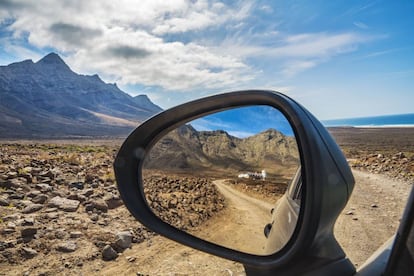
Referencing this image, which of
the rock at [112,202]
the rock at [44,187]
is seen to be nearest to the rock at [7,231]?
the rock at [112,202]

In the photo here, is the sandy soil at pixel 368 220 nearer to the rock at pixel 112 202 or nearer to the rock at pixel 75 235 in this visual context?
the rock at pixel 75 235

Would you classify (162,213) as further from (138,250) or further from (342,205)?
(138,250)

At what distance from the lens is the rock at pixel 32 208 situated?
6.09 metres

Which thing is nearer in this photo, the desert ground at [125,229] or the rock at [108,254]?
the desert ground at [125,229]

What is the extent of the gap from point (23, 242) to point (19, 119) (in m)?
149

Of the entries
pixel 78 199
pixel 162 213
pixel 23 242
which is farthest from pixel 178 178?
pixel 78 199

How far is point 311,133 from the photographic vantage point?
1278mm

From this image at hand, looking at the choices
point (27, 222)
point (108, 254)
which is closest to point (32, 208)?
point (27, 222)

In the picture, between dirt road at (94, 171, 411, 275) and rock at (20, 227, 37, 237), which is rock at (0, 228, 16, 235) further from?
dirt road at (94, 171, 411, 275)

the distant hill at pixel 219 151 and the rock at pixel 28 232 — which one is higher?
the distant hill at pixel 219 151

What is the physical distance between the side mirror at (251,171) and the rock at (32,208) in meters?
4.80

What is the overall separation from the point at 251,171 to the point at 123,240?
379 centimetres

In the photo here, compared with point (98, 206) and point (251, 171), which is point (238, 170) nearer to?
point (251, 171)

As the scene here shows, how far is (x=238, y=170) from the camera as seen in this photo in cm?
175
